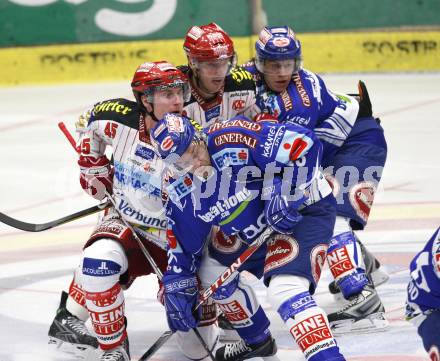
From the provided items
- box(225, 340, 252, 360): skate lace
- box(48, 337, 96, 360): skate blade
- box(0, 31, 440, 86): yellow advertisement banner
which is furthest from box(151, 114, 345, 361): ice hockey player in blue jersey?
box(0, 31, 440, 86): yellow advertisement banner

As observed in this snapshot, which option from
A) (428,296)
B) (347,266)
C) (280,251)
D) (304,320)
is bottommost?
(347,266)

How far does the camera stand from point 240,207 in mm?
4055

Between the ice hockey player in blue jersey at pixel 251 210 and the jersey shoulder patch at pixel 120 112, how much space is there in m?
0.52

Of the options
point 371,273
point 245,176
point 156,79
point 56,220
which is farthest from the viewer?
point 371,273

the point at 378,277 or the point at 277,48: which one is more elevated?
the point at 277,48

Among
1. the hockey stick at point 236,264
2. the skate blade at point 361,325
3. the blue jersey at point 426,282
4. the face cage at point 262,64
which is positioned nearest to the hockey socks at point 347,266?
the skate blade at point 361,325

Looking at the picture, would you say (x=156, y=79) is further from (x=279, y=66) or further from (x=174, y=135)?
(x=279, y=66)

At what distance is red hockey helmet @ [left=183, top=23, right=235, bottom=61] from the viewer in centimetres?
481

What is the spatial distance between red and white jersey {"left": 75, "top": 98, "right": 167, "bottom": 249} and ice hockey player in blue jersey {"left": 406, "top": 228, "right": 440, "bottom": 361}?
1598mm

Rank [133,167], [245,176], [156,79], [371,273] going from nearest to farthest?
1. [245,176]
2. [156,79]
3. [133,167]
4. [371,273]

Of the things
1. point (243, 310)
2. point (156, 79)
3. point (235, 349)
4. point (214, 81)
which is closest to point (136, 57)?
point (214, 81)

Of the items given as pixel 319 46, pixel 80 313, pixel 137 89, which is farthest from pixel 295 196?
pixel 319 46

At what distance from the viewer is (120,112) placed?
15.1ft

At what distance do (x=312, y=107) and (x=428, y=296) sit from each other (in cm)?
199
